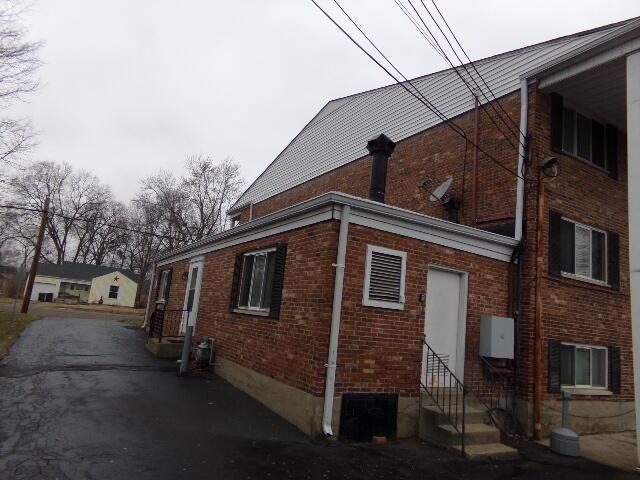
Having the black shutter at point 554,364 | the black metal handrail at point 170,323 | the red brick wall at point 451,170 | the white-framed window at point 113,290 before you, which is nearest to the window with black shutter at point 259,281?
the black metal handrail at point 170,323

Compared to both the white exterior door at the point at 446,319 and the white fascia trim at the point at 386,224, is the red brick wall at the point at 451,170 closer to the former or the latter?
the white fascia trim at the point at 386,224

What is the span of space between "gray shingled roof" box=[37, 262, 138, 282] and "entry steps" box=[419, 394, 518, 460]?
1948 inches

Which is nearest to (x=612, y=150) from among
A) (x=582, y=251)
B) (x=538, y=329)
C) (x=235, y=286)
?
(x=582, y=251)

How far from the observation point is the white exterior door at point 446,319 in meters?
7.54

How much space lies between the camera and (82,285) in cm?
5062

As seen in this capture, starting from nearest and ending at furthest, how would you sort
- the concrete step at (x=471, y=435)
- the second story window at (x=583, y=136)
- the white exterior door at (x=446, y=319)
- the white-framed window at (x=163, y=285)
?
the concrete step at (x=471, y=435) → the white exterior door at (x=446, y=319) → the second story window at (x=583, y=136) → the white-framed window at (x=163, y=285)

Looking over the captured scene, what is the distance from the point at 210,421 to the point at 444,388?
3625 mm

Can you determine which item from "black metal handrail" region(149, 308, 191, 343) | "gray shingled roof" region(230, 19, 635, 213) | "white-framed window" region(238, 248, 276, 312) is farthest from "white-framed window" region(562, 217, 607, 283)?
"black metal handrail" region(149, 308, 191, 343)

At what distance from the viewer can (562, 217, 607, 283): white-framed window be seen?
9.17 metres

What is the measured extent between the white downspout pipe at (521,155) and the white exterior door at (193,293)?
763 cm

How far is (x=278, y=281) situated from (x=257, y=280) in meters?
1.23

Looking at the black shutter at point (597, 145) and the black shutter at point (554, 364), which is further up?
the black shutter at point (597, 145)

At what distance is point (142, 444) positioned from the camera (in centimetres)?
525

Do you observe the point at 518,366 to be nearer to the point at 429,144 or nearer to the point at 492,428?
the point at 492,428
